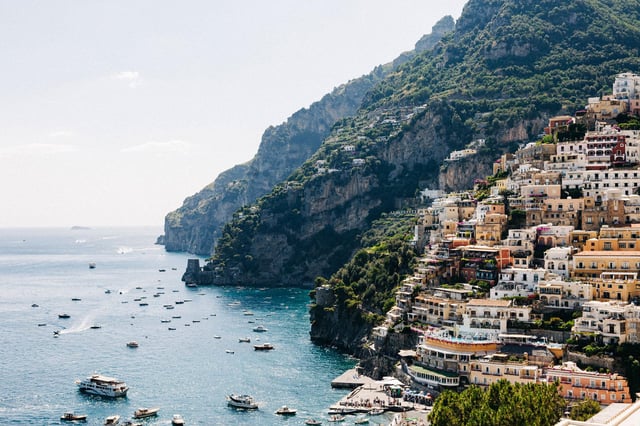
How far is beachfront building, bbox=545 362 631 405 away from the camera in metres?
70.2

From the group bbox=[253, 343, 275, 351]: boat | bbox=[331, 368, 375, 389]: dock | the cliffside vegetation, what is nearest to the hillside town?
bbox=[331, 368, 375, 389]: dock

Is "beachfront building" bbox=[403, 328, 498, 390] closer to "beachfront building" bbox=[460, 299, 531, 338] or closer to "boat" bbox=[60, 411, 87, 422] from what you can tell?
"beachfront building" bbox=[460, 299, 531, 338]

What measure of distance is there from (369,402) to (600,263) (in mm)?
28693

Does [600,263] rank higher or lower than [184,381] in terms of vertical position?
higher

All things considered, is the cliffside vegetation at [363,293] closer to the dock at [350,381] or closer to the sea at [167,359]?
the sea at [167,359]

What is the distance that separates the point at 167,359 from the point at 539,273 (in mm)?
54215

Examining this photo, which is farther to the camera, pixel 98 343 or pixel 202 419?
pixel 98 343

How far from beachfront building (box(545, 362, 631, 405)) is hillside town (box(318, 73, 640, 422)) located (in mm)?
87

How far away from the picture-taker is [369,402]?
281 ft

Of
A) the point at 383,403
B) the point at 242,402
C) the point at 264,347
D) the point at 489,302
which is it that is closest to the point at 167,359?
the point at 264,347

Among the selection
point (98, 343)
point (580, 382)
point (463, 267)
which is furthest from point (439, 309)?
point (98, 343)

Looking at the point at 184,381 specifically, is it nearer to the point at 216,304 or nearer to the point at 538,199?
the point at 538,199

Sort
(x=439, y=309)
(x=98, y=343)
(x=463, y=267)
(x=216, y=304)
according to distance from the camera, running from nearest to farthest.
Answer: (x=439, y=309) → (x=463, y=267) → (x=98, y=343) → (x=216, y=304)

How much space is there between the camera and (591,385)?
233 feet
